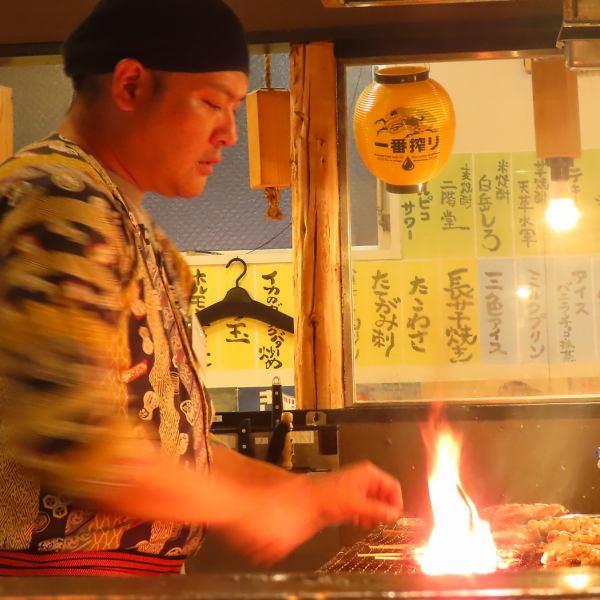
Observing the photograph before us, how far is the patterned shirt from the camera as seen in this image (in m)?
1.83

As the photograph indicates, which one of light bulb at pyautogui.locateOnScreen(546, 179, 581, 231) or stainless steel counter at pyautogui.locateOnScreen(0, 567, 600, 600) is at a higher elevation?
light bulb at pyautogui.locateOnScreen(546, 179, 581, 231)

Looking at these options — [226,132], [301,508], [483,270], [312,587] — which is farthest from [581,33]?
[483,270]

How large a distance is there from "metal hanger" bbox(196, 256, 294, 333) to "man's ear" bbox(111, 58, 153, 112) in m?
5.34

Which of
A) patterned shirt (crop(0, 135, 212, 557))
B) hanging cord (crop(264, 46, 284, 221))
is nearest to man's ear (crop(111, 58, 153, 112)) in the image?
patterned shirt (crop(0, 135, 212, 557))

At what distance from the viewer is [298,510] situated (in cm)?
209

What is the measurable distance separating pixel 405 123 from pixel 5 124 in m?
2.20

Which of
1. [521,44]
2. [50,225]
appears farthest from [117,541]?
[521,44]

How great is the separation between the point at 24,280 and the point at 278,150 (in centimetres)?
400

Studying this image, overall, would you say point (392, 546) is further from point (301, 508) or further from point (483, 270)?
point (483, 270)

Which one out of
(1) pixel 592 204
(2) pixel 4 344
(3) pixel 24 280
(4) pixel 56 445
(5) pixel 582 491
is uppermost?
(1) pixel 592 204

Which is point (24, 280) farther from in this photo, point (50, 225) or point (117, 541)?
point (117, 541)

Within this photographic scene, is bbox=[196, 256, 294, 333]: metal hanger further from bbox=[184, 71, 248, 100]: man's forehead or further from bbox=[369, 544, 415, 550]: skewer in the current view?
bbox=[184, 71, 248, 100]: man's forehead

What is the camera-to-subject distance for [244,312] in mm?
7625

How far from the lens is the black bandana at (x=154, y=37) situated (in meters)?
2.27
